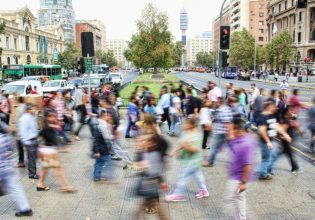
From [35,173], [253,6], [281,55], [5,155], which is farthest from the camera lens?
[253,6]

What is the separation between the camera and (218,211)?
6.32 m

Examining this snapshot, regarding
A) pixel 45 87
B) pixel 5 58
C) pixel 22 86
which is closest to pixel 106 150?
pixel 22 86

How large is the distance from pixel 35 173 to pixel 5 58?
215 ft

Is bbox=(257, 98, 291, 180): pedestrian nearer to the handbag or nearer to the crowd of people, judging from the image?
the crowd of people

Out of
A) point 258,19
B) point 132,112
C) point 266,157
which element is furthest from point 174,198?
point 258,19

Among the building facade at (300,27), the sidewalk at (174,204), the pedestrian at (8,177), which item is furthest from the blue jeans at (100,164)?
the building facade at (300,27)

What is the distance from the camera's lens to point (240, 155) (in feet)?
17.0

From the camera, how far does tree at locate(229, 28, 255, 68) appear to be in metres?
72.4

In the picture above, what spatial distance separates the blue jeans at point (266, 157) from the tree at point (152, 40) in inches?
1951

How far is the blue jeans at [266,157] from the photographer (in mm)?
7848

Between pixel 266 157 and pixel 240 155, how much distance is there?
2.99 m

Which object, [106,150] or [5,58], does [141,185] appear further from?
[5,58]

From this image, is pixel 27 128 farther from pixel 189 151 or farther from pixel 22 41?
pixel 22 41

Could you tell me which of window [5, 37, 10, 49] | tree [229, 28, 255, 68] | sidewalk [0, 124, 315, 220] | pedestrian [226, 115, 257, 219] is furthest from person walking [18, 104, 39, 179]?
tree [229, 28, 255, 68]
